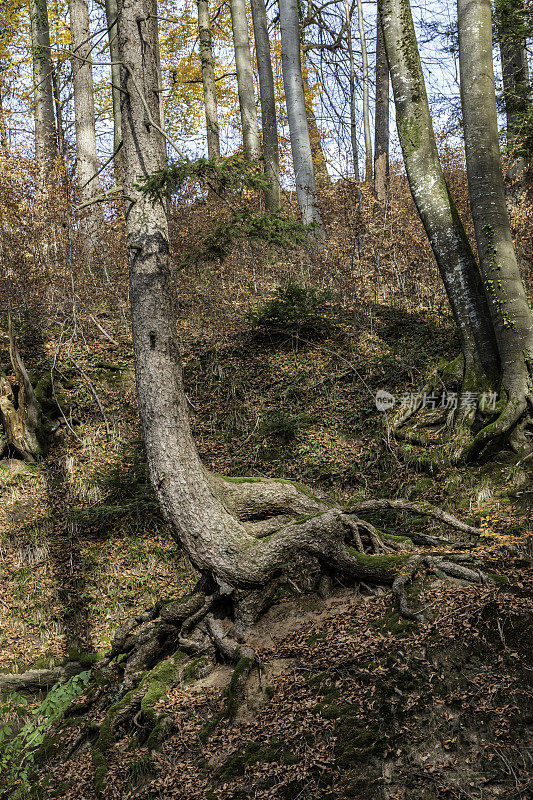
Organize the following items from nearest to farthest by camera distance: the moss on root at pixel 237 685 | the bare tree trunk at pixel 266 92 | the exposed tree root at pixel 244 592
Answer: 1. the moss on root at pixel 237 685
2. the exposed tree root at pixel 244 592
3. the bare tree trunk at pixel 266 92

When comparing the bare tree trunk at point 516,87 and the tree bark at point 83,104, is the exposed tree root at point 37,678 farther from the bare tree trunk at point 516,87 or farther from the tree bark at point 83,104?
the bare tree trunk at point 516,87

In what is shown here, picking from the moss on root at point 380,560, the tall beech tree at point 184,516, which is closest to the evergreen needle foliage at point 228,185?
the tall beech tree at point 184,516

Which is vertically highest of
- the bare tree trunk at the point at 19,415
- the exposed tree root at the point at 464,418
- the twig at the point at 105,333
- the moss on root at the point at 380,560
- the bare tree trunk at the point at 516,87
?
the bare tree trunk at the point at 516,87

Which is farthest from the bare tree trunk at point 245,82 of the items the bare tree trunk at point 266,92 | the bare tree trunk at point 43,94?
the bare tree trunk at point 43,94

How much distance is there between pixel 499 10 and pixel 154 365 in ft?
30.6

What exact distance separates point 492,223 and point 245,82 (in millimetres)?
8754

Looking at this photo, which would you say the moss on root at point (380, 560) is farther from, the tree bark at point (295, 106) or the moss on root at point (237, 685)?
the tree bark at point (295, 106)

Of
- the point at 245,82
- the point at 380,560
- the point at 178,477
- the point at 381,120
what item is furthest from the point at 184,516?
the point at 381,120

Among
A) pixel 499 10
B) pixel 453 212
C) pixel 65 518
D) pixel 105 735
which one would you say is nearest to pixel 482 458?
pixel 453 212

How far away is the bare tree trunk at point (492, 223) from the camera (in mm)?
6488

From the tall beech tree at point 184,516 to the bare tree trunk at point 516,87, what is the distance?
7.44 metres

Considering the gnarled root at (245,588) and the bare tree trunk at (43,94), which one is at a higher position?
the bare tree trunk at (43,94)

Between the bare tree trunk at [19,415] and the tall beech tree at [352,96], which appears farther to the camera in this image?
the tall beech tree at [352,96]

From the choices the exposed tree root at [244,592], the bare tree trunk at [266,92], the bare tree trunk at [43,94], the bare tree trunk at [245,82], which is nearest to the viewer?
the exposed tree root at [244,592]
